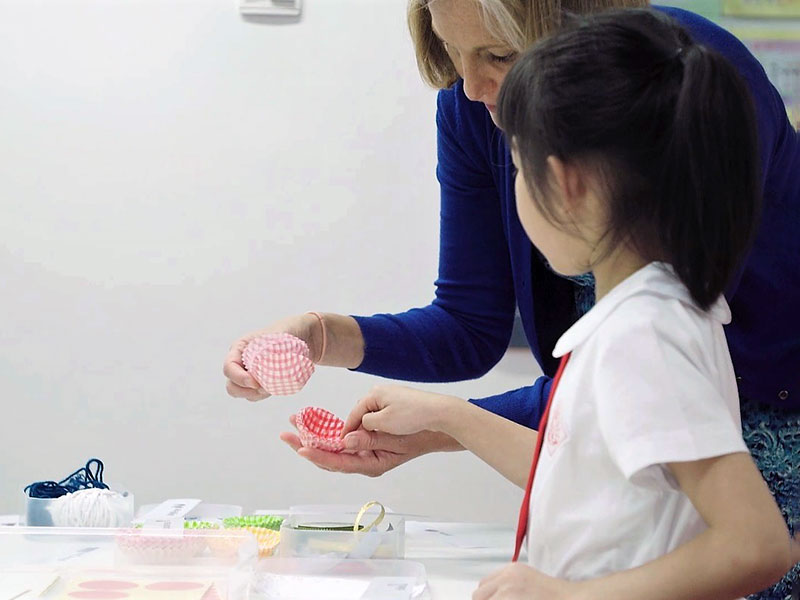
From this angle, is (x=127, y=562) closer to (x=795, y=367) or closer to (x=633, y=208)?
(x=633, y=208)

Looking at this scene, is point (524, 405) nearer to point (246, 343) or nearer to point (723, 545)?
point (246, 343)

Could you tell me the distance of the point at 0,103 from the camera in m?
2.37

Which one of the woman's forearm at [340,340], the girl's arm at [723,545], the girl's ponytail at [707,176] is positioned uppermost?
the girl's ponytail at [707,176]

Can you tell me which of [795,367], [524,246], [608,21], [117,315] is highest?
[608,21]

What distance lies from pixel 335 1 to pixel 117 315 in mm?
936

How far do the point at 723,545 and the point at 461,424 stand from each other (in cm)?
45

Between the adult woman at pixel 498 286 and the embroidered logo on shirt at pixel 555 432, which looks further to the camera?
the adult woman at pixel 498 286

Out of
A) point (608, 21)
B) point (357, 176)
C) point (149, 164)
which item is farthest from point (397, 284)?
point (608, 21)

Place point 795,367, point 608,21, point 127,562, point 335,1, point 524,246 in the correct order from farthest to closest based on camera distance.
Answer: point 335,1 < point 524,246 < point 795,367 < point 127,562 < point 608,21

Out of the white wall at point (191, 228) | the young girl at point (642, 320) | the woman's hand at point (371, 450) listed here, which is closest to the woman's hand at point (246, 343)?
the woman's hand at point (371, 450)

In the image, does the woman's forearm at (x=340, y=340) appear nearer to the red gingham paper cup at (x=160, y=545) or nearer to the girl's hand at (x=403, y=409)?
the girl's hand at (x=403, y=409)

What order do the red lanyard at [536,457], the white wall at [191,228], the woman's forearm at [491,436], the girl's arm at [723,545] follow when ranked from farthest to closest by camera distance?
the white wall at [191,228] → the woman's forearm at [491,436] → the red lanyard at [536,457] → the girl's arm at [723,545]

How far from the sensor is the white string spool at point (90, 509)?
1.24 m

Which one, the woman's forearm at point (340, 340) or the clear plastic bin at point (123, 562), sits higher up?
the woman's forearm at point (340, 340)
